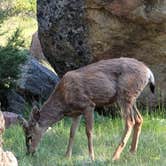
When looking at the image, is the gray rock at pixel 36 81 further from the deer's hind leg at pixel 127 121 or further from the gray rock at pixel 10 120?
the deer's hind leg at pixel 127 121

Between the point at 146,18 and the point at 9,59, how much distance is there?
295 centimetres

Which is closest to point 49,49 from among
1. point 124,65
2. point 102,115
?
point 102,115

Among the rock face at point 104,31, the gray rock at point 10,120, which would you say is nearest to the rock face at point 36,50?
the rock face at point 104,31

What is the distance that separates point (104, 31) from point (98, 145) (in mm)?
3033

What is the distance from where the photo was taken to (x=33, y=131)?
8969mm

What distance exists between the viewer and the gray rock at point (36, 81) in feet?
43.4

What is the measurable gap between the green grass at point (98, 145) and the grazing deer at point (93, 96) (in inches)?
8.7

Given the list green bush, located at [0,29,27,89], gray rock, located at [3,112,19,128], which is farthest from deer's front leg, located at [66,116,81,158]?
green bush, located at [0,29,27,89]

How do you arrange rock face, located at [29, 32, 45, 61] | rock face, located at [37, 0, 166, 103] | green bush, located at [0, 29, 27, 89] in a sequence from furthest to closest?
rock face, located at [29, 32, 45, 61] < green bush, located at [0, 29, 27, 89] < rock face, located at [37, 0, 166, 103]

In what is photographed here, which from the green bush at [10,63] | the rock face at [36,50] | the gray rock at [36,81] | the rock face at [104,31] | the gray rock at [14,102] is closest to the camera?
the rock face at [104,31]

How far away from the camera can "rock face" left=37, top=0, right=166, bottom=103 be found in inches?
448

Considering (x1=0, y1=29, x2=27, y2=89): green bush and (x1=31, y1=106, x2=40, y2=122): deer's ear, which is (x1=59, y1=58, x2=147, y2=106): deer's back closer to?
(x1=31, y1=106, x2=40, y2=122): deer's ear

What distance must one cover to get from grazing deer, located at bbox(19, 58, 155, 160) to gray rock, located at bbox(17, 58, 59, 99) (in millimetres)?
4062

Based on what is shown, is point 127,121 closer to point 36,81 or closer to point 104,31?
point 104,31
